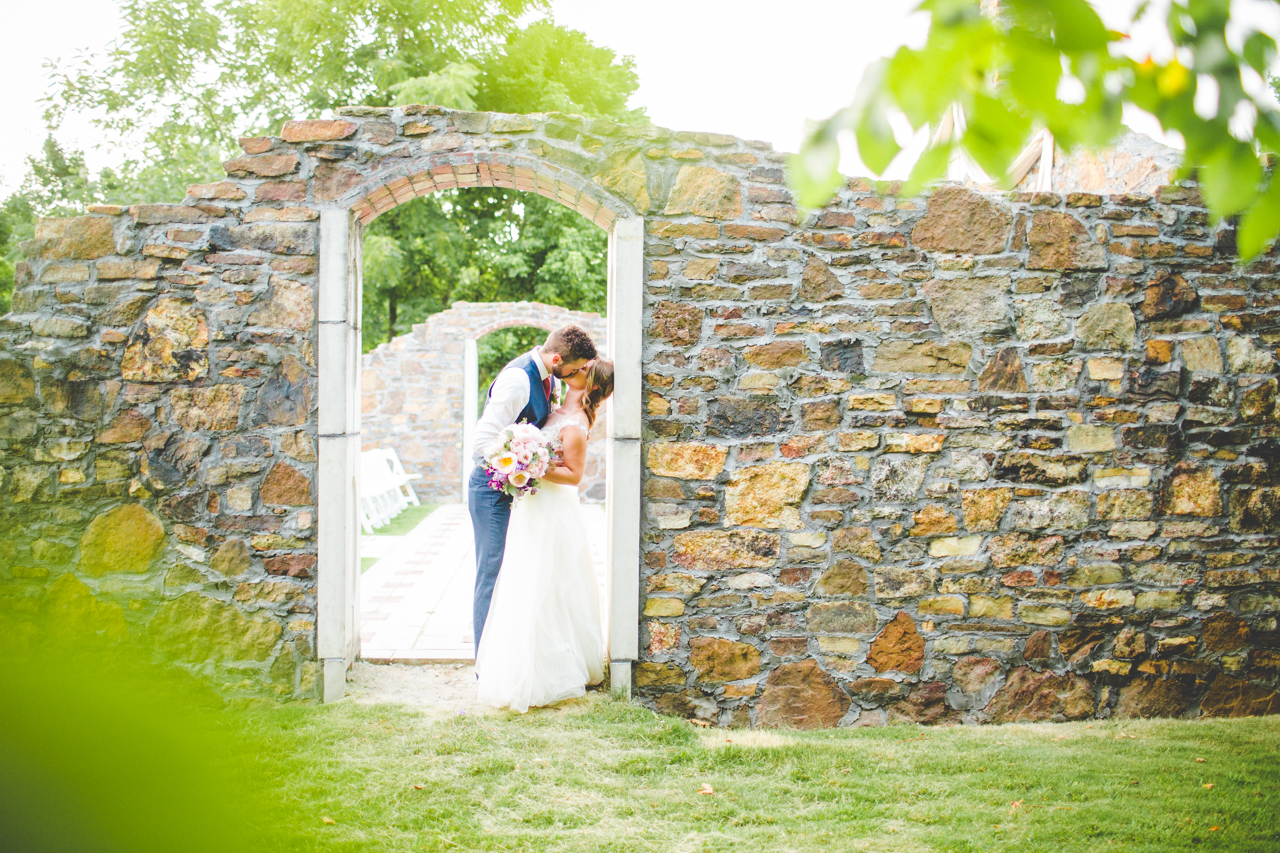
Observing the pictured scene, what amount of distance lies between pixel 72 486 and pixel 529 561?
82.8 inches

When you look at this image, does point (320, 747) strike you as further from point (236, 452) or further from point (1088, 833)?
point (1088, 833)

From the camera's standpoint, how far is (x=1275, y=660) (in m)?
3.94

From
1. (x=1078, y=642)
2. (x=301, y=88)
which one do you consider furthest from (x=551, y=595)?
(x=301, y=88)

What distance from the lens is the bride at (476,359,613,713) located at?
3.68 m

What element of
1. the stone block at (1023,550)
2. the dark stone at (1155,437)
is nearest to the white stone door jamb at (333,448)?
the stone block at (1023,550)

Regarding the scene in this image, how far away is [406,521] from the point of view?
934 centimetres

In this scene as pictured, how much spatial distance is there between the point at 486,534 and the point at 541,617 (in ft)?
1.64

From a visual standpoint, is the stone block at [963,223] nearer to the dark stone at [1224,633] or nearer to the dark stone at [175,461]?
the dark stone at [1224,633]

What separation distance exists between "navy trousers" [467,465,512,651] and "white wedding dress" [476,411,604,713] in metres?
0.07

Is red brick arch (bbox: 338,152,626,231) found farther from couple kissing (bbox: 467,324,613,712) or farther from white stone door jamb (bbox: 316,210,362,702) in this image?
couple kissing (bbox: 467,324,613,712)

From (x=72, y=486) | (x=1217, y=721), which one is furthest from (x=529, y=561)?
(x=1217, y=721)

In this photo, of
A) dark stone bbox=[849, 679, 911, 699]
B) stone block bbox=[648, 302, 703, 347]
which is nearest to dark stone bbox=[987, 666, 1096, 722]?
dark stone bbox=[849, 679, 911, 699]

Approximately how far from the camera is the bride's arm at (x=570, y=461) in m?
3.81

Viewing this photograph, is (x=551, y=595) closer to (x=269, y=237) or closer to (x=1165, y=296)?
(x=269, y=237)
